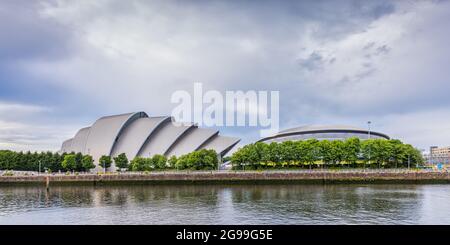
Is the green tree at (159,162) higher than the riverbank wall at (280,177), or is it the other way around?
the green tree at (159,162)

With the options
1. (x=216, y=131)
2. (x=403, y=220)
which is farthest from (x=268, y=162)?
(x=403, y=220)

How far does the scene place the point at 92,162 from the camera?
138 feet

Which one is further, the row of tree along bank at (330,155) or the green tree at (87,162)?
the green tree at (87,162)

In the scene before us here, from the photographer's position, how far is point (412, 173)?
27.1 m

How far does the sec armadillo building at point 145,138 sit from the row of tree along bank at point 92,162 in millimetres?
1933

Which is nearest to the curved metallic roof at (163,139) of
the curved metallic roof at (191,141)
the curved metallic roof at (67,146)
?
the curved metallic roof at (191,141)

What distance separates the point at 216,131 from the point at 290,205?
3284 cm

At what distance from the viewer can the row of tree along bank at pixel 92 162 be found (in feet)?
119

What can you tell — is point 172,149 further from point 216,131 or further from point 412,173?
point 412,173

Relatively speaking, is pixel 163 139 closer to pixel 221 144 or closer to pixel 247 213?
pixel 221 144

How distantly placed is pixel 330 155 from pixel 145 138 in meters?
20.4

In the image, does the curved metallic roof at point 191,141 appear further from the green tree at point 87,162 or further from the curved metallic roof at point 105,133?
the green tree at point 87,162

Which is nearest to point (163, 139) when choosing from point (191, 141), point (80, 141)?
point (191, 141)
